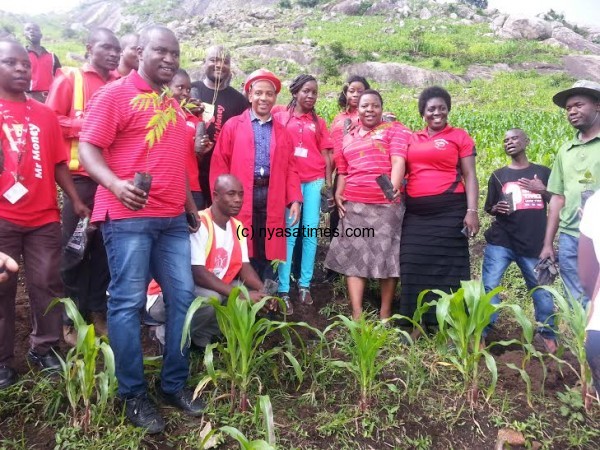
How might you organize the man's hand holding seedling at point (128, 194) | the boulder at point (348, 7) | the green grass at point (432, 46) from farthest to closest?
the boulder at point (348, 7) < the green grass at point (432, 46) < the man's hand holding seedling at point (128, 194)

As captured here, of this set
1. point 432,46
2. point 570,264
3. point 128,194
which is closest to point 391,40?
point 432,46

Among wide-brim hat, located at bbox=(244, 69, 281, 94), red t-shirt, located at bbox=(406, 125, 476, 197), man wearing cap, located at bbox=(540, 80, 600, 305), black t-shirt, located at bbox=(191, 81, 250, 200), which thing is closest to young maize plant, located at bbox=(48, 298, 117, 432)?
black t-shirt, located at bbox=(191, 81, 250, 200)

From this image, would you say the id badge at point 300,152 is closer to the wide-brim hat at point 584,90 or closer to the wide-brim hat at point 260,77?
the wide-brim hat at point 260,77

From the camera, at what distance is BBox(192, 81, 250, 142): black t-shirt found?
3.94m

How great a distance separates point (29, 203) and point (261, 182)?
1.56m

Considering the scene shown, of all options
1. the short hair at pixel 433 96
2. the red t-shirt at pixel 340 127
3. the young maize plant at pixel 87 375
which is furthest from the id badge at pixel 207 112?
the young maize plant at pixel 87 375

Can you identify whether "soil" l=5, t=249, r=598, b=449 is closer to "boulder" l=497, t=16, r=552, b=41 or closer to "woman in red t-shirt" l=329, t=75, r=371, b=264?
"woman in red t-shirt" l=329, t=75, r=371, b=264

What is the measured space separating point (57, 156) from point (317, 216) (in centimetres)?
202

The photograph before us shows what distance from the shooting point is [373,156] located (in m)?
3.83

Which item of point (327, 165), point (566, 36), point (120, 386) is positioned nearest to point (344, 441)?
point (120, 386)

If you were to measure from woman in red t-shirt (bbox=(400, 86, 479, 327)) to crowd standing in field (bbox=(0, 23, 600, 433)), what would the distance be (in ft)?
0.03

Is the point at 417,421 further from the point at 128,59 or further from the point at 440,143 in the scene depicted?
the point at 128,59

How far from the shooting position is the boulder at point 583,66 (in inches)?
1041

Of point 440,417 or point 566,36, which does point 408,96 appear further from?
point 566,36
